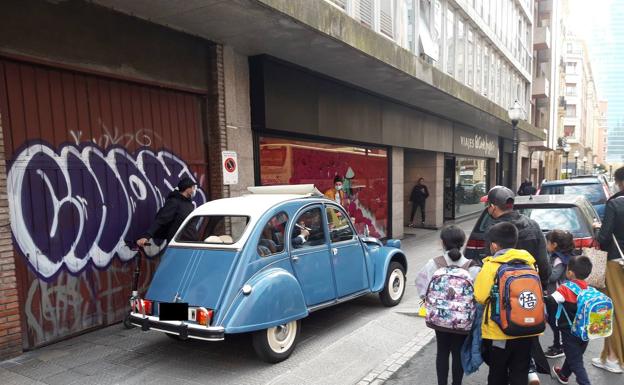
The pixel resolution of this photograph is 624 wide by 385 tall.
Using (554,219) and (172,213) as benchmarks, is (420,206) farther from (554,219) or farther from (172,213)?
(172,213)

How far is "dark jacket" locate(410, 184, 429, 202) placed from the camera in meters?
14.8

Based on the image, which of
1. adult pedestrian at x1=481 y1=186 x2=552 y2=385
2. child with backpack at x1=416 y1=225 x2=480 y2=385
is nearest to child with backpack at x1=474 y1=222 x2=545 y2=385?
child with backpack at x1=416 y1=225 x2=480 y2=385

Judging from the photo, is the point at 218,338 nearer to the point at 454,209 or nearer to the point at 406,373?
the point at 406,373

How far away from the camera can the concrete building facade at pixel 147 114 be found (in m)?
4.71

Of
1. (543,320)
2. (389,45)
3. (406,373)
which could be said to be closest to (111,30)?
(389,45)

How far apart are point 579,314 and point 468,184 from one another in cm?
1627

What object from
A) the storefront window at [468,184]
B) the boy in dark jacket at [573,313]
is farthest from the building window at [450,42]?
the boy in dark jacket at [573,313]

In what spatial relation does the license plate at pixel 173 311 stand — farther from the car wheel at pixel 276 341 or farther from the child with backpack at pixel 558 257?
the child with backpack at pixel 558 257

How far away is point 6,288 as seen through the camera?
4340 mm

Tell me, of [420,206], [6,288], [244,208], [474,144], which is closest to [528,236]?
[244,208]

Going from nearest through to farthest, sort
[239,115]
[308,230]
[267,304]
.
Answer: [267,304]
[308,230]
[239,115]

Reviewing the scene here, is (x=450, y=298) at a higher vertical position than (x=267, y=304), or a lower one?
higher

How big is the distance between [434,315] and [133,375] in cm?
300

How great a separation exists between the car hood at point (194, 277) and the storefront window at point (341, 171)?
390 cm
